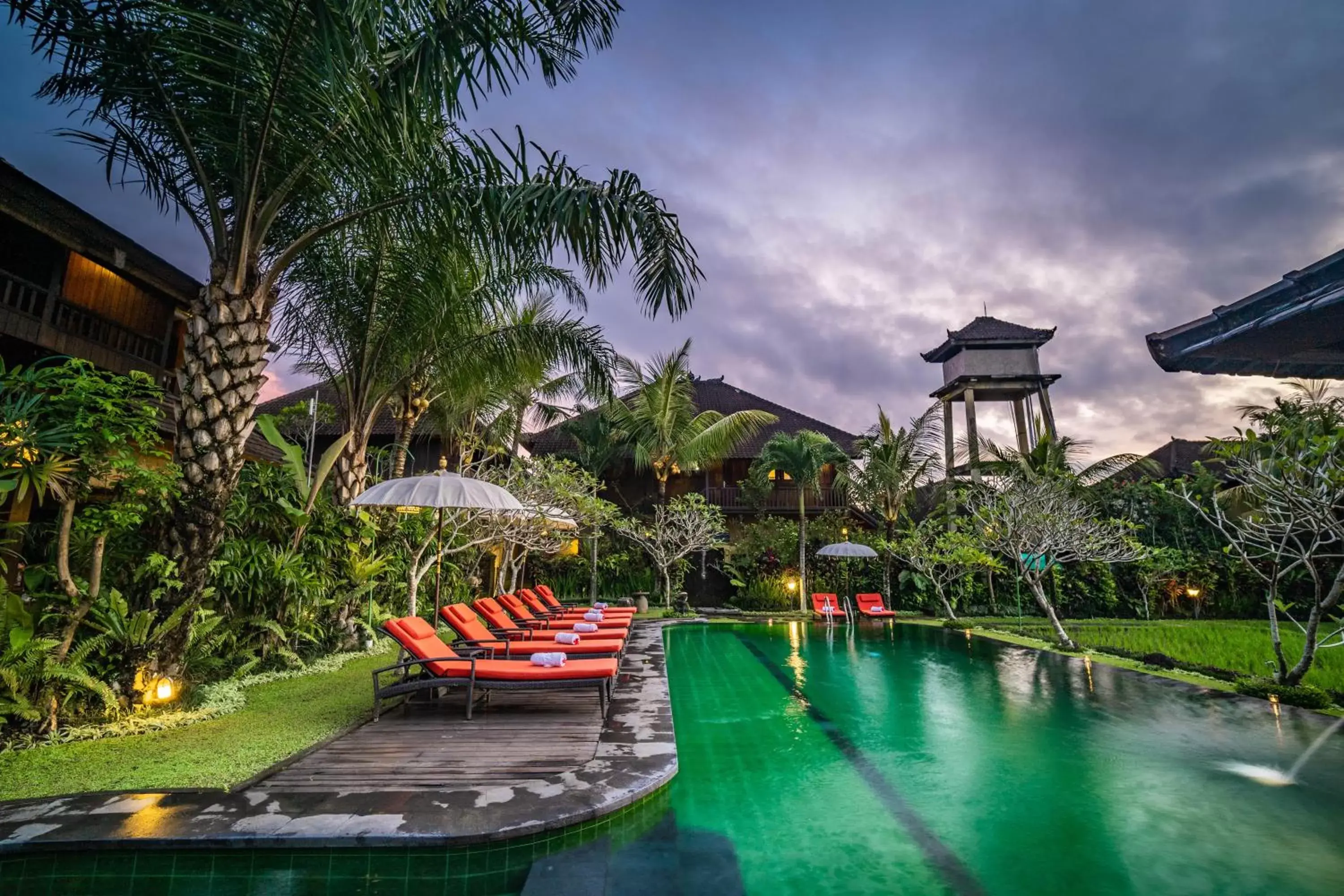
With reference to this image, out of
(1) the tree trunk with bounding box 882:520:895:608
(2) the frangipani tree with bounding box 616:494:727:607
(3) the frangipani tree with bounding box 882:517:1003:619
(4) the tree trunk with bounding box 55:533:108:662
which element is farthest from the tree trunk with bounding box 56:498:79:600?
(1) the tree trunk with bounding box 882:520:895:608

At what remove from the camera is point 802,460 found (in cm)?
1848

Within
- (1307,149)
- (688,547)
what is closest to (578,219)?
(1307,149)

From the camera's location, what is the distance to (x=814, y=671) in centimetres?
949

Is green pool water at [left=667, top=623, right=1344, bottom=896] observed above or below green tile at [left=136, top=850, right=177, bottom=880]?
below

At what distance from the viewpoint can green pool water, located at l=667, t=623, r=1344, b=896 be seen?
3.25 metres

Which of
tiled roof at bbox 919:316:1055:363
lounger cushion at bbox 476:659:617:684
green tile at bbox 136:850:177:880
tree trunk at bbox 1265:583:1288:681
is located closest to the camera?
green tile at bbox 136:850:177:880

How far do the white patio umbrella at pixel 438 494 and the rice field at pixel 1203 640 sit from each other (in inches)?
400

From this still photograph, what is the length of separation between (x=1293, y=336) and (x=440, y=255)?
650cm

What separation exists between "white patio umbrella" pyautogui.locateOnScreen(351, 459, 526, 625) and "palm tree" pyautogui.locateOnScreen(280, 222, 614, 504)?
7.12 ft

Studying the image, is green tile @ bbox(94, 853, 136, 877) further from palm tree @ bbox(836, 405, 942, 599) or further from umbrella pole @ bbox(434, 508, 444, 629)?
palm tree @ bbox(836, 405, 942, 599)

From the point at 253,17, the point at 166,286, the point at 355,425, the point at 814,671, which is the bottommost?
the point at 814,671

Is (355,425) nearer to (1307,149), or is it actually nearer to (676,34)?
(676,34)

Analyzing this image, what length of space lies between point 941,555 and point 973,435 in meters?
6.23

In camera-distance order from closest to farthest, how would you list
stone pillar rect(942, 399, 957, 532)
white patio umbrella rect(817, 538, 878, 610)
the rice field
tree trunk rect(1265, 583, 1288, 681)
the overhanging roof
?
1. the overhanging roof
2. tree trunk rect(1265, 583, 1288, 681)
3. the rice field
4. white patio umbrella rect(817, 538, 878, 610)
5. stone pillar rect(942, 399, 957, 532)
